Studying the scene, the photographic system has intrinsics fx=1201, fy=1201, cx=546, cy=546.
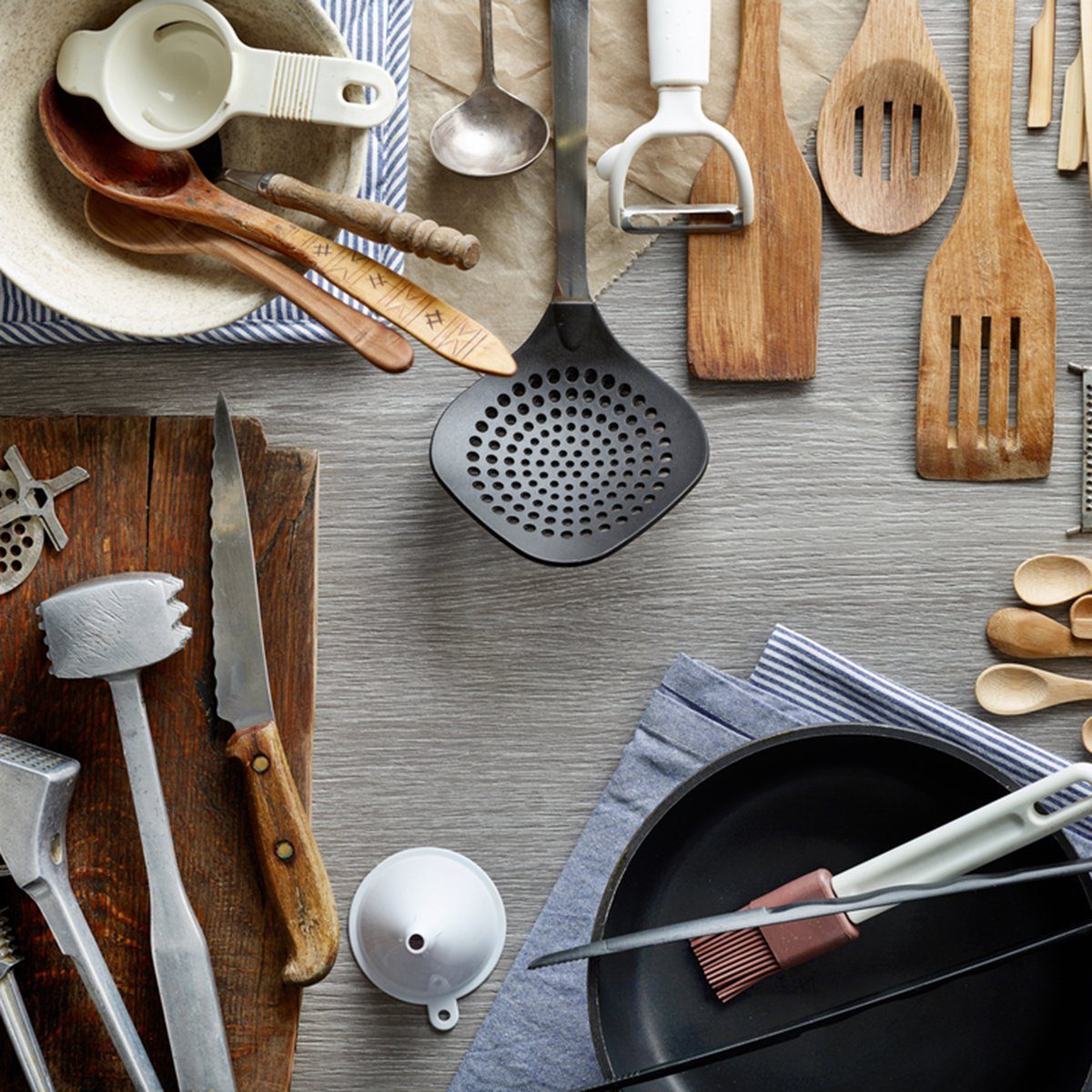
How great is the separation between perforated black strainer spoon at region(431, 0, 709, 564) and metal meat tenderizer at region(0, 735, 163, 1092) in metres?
0.25

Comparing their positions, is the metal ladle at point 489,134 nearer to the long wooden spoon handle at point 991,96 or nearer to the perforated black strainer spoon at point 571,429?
the perforated black strainer spoon at point 571,429

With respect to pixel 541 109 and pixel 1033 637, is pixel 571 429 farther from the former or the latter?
pixel 1033 637

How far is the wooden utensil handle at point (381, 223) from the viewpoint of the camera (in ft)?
1.73

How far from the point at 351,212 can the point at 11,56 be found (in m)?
0.17

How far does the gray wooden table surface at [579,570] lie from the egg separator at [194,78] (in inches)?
5.2

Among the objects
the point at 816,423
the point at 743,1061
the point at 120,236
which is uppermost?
the point at 120,236

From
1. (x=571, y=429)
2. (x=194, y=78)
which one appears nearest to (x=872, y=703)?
(x=571, y=429)

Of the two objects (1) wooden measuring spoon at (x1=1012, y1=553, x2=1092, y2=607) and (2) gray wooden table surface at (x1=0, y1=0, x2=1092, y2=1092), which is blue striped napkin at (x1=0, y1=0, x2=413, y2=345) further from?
(1) wooden measuring spoon at (x1=1012, y1=553, x2=1092, y2=607)

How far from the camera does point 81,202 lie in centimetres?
58

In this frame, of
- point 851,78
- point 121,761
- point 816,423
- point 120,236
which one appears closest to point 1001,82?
point 851,78

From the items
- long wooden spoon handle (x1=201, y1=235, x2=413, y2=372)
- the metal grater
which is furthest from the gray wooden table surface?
long wooden spoon handle (x1=201, y1=235, x2=413, y2=372)

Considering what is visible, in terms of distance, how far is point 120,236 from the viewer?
57 centimetres

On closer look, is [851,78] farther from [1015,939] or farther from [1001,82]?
[1015,939]

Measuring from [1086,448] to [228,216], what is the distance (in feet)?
1.51
